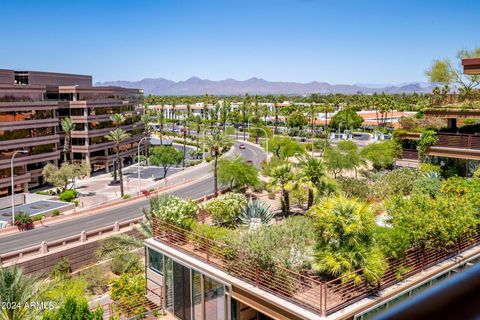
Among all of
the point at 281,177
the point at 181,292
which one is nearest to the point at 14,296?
the point at 181,292

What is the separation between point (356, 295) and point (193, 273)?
6571 mm

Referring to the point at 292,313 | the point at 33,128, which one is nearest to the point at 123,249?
the point at 292,313

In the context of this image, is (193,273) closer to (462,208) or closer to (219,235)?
(219,235)

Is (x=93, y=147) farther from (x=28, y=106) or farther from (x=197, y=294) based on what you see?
(x=197, y=294)

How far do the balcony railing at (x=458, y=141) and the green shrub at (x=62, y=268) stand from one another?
92.3 feet

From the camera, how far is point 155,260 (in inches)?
799

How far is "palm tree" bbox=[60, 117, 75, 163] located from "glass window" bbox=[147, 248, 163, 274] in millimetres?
57846

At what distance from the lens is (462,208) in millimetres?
17469

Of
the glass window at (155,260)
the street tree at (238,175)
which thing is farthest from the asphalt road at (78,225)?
the glass window at (155,260)

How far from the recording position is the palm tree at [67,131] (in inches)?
2881

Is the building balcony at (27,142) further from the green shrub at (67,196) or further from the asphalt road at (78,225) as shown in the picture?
the asphalt road at (78,225)

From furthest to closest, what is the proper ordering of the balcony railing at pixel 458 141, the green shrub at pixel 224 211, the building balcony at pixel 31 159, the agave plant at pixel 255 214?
the building balcony at pixel 31 159 → the balcony railing at pixel 458 141 → the green shrub at pixel 224 211 → the agave plant at pixel 255 214

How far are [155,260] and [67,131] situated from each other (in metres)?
59.4

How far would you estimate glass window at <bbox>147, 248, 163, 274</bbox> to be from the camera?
782 inches
